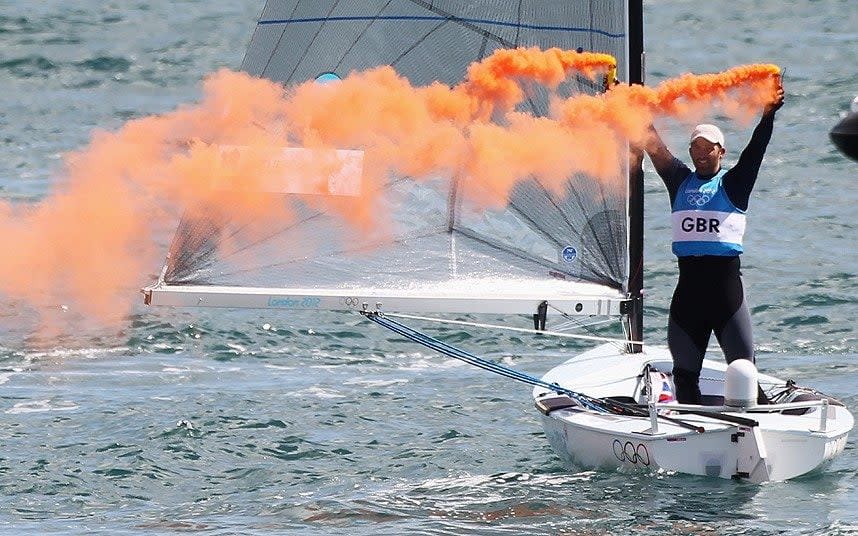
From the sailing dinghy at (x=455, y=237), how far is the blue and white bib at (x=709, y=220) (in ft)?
2.16

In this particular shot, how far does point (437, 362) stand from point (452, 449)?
8.47 ft

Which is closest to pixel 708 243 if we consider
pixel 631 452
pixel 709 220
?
pixel 709 220

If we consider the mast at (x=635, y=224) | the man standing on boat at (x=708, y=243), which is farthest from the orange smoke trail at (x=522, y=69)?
the man standing on boat at (x=708, y=243)

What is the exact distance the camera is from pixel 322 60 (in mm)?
8977

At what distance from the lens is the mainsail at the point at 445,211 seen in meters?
8.72

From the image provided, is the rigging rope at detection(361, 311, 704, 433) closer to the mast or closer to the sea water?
the sea water

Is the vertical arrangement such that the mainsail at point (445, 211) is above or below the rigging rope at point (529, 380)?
above

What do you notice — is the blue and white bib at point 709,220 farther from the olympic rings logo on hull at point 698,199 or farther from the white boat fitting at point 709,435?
the white boat fitting at point 709,435

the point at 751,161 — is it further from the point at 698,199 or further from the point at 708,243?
the point at 708,243

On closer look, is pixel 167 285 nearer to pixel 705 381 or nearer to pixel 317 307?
pixel 317 307

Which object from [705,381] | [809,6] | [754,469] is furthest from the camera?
[809,6]

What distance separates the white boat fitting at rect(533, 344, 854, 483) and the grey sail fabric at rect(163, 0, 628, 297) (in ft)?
2.99

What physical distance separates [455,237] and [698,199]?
1536 mm

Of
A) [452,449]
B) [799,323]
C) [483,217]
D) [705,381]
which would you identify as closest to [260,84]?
[483,217]
